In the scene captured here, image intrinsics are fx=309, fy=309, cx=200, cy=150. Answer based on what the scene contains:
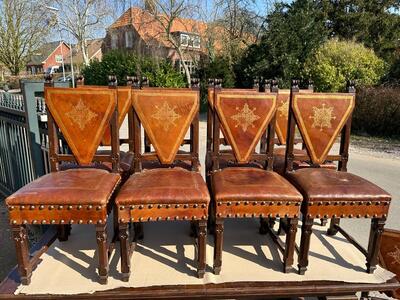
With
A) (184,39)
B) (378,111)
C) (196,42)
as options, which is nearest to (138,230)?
(378,111)

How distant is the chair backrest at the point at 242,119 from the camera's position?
232 cm

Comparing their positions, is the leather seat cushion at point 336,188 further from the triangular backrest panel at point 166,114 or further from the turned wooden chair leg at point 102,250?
the turned wooden chair leg at point 102,250

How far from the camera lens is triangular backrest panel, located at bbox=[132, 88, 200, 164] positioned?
2.28 m

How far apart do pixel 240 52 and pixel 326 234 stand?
41.1ft

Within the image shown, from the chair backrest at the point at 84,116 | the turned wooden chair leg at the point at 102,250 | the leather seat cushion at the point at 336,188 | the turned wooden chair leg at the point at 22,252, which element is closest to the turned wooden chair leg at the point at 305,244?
the leather seat cushion at the point at 336,188

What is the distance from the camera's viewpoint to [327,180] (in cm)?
211

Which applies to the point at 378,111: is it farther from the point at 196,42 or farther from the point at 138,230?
the point at 196,42

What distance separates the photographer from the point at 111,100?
7.29 feet

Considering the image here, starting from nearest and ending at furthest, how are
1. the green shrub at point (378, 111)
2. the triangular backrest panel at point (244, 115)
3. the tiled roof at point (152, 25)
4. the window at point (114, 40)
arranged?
the triangular backrest panel at point (244, 115)
the green shrub at point (378, 111)
the tiled roof at point (152, 25)
the window at point (114, 40)

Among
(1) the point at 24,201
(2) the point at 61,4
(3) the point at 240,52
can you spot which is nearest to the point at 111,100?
(1) the point at 24,201

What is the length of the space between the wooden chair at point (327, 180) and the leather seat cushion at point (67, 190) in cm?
129

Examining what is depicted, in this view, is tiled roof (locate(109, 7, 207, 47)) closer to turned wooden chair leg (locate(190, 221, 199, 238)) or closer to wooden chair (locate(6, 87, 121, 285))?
wooden chair (locate(6, 87, 121, 285))

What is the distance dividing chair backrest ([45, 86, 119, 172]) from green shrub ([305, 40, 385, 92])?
30.8ft

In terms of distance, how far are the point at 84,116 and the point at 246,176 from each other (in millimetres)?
1242
